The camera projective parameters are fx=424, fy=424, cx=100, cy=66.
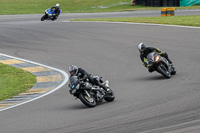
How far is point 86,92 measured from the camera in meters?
10.6

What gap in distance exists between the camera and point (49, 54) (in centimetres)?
2102

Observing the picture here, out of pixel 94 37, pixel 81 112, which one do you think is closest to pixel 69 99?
pixel 81 112

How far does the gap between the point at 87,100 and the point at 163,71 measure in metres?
3.81

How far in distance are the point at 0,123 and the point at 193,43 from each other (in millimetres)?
12327

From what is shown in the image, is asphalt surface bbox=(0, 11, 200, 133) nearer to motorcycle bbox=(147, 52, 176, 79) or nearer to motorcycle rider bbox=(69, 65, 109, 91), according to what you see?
motorcycle bbox=(147, 52, 176, 79)

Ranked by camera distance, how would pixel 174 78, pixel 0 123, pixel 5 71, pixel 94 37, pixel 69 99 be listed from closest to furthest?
pixel 0 123, pixel 69 99, pixel 174 78, pixel 5 71, pixel 94 37

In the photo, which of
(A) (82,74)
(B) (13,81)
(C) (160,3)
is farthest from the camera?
(C) (160,3)

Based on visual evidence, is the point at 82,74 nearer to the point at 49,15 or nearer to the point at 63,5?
the point at 49,15

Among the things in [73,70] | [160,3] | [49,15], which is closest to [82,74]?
[73,70]

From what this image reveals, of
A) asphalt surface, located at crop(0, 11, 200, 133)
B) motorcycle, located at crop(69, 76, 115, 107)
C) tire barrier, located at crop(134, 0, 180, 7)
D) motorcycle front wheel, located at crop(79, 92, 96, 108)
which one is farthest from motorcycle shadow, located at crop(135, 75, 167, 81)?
tire barrier, located at crop(134, 0, 180, 7)

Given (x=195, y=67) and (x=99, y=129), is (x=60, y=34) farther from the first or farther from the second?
(x=99, y=129)

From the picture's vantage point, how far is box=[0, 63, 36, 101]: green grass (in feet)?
46.3

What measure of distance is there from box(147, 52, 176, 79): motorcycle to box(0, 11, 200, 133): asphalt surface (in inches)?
12.8

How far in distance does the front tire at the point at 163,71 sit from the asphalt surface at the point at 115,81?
29 centimetres
